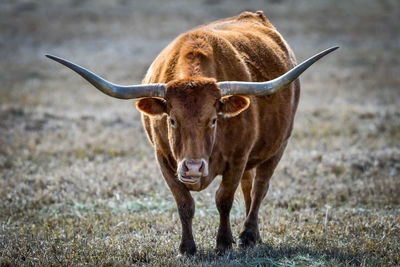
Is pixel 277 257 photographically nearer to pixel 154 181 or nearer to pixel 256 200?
pixel 256 200

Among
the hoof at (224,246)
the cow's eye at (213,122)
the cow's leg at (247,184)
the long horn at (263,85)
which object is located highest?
the long horn at (263,85)

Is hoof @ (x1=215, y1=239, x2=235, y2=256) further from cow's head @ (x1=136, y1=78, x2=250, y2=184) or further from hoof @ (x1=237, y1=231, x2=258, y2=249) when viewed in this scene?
cow's head @ (x1=136, y1=78, x2=250, y2=184)

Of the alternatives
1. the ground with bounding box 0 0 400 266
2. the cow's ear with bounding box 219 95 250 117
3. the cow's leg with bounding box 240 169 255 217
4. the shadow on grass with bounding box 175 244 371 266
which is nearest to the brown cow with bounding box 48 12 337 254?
the cow's ear with bounding box 219 95 250 117

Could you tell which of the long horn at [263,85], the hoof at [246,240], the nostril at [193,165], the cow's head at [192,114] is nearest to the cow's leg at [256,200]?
the hoof at [246,240]

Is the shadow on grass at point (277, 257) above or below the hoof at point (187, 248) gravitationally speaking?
below

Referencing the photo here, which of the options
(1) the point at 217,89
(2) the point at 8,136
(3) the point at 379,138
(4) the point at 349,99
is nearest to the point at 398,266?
(1) the point at 217,89

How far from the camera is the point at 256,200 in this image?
6.20m

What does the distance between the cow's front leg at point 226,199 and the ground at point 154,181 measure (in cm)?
15

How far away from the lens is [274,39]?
7.06 meters

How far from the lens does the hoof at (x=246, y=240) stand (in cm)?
564

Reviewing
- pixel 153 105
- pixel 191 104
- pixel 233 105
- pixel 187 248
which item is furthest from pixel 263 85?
pixel 187 248

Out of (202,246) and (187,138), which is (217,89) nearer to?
(187,138)

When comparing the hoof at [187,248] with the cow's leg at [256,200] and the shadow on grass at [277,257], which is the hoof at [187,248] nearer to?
the shadow on grass at [277,257]

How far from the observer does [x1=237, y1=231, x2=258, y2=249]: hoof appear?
5.64 meters
